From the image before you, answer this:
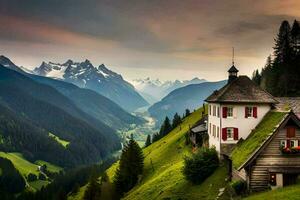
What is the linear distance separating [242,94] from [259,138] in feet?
38.1

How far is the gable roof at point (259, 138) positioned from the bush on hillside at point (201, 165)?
4673 mm

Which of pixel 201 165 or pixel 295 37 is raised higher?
pixel 295 37

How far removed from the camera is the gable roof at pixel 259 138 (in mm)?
50250

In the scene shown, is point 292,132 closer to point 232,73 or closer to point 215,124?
point 215,124

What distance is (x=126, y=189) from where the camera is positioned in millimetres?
100938

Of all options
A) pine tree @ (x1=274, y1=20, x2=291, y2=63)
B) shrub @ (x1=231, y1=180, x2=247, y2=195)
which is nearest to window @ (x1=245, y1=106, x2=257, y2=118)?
shrub @ (x1=231, y1=180, x2=247, y2=195)

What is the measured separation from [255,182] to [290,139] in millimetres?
7391

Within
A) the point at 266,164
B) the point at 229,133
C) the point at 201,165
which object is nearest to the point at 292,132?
the point at 266,164

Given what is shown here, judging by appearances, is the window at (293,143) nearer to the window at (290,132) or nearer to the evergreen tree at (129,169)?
the window at (290,132)

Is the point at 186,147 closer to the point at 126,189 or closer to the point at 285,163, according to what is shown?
the point at 126,189

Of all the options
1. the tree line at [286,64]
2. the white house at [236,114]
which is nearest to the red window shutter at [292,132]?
the white house at [236,114]

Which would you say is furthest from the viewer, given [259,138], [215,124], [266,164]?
[215,124]

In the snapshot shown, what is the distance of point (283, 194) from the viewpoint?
4206 centimetres

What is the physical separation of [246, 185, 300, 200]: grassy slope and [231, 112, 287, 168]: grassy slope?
19.5 feet
